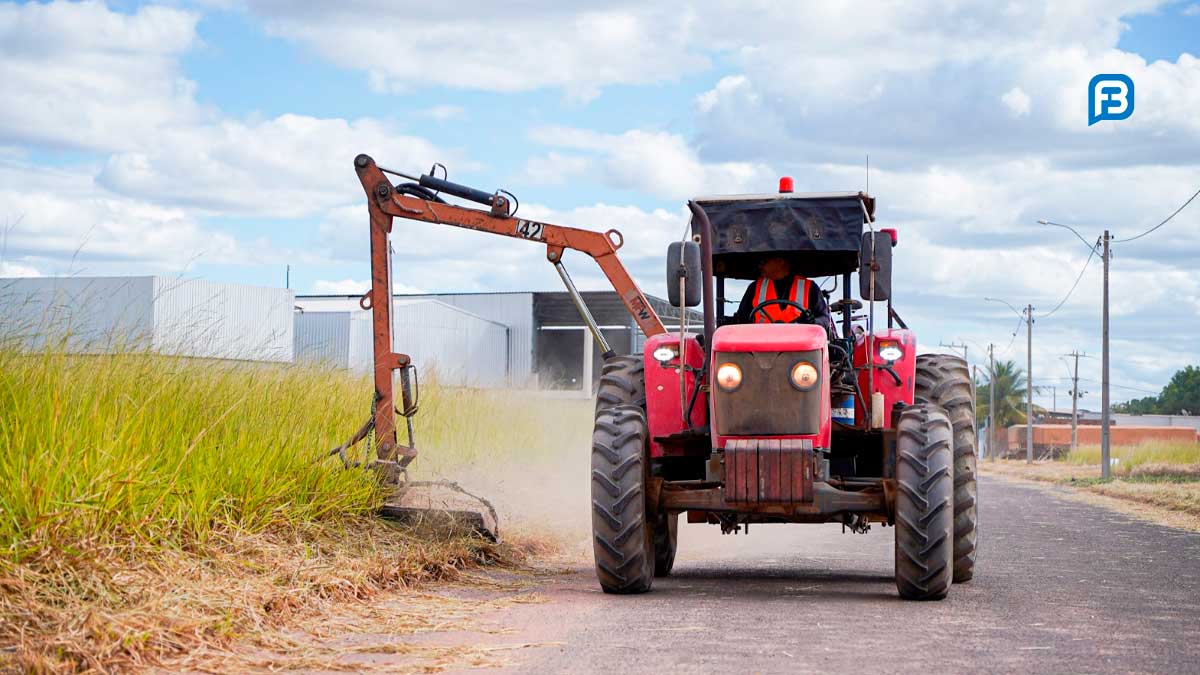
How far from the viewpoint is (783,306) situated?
35.6ft

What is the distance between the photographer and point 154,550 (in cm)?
828

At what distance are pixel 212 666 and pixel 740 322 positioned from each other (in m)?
5.48

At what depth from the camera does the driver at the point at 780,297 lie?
35.6ft

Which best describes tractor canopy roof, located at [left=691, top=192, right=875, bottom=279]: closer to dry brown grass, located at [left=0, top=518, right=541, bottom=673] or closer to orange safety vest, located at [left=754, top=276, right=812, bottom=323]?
orange safety vest, located at [left=754, top=276, right=812, bottom=323]

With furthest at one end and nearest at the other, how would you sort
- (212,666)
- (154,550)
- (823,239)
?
(823,239) < (154,550) < (212,666)

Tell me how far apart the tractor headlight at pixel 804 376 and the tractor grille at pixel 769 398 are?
27mm

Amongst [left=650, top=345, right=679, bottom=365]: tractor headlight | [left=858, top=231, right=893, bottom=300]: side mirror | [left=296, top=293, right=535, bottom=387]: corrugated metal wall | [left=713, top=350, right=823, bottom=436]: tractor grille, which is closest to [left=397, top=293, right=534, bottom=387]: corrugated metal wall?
[left=296, top=293, right=535, bottom=387]: corrugated metal wall

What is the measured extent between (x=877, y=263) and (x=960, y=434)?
1.62 m

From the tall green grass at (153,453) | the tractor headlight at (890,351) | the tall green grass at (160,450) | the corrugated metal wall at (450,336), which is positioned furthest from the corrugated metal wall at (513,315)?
the tractor headlight at (890,351)

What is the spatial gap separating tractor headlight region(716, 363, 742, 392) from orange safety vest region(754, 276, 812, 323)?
133cm

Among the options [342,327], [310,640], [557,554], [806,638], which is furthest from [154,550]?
[342,327]

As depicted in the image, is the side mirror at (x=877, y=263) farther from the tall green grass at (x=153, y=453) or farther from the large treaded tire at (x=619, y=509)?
the tall green grass at (x=153, y=453)

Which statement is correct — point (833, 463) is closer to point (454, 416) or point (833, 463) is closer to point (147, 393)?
point (147, 393)

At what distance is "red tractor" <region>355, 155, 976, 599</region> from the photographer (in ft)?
31.2
